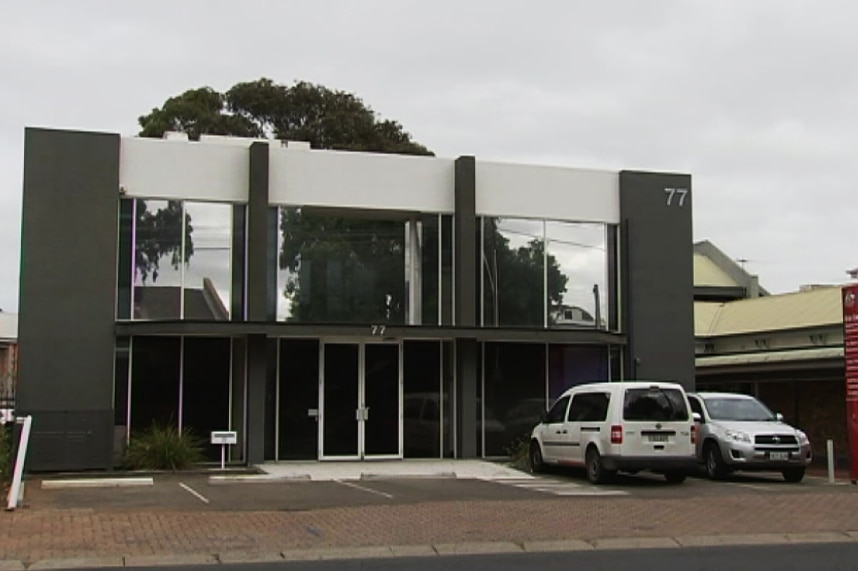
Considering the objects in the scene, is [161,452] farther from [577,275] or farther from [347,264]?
[577,275]

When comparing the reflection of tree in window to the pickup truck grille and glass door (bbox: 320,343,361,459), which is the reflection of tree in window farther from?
the pickup truck grille

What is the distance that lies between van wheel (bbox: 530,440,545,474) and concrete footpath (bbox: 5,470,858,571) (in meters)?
5.39

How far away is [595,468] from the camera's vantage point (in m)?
19.4

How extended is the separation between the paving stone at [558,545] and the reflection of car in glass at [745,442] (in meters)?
8.93

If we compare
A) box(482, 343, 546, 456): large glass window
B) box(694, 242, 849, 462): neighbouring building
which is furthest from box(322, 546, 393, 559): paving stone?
box(694, 242, 849, 462): neighbouring building

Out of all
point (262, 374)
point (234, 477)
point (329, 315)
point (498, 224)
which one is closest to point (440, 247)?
point (498, 224)

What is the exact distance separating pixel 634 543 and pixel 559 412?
327 inches

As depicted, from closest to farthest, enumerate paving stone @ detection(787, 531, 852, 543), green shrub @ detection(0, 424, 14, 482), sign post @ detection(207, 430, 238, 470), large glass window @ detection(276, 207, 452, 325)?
paving stone @ detection(787, 531, 852, 543) < green shrub @ detection(0, 424, 14, 482) < sign post @ detection(207, 430, 238, 470) < large glass window @ detection(276, 207, 452, 325)

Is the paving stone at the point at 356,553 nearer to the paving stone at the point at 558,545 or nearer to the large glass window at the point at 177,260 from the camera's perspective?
the paving stone at the point at 558,545

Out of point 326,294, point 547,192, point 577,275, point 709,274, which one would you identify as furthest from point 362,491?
point 709,274

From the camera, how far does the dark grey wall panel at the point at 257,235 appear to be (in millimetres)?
22984

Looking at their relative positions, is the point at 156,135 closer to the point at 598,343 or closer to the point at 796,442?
the point at 598,343

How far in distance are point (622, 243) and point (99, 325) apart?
12.0 m

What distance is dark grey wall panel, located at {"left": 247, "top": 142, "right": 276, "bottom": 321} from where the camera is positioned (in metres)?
23.0
